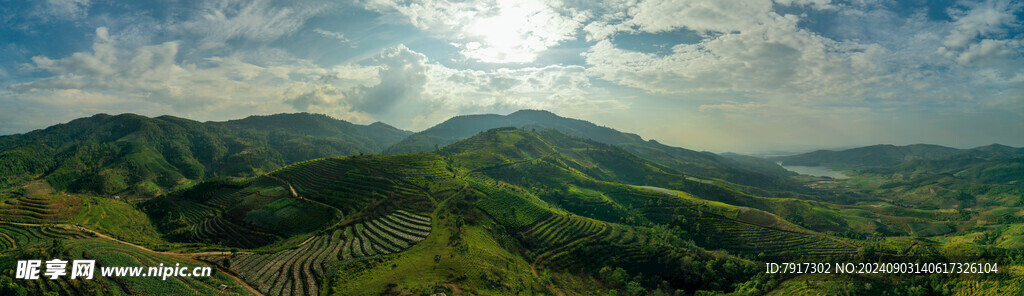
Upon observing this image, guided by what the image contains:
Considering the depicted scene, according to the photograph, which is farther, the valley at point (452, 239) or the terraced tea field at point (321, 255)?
the valley at point (452, 239)

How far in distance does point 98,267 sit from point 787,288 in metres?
102

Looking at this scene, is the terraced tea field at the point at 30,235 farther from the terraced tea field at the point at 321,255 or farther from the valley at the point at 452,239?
the terraced tea field at the point at 321,255

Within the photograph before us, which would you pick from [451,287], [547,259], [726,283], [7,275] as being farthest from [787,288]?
[7,275]

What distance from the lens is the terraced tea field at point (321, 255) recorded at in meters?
47.5

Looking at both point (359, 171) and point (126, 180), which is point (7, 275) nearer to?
point (359, 171)

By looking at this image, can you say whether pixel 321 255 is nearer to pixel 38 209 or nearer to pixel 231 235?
pixel 231 235

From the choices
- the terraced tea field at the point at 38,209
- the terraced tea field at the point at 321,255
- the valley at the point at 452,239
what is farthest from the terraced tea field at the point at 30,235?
the terraced tea field at the point at 321,255

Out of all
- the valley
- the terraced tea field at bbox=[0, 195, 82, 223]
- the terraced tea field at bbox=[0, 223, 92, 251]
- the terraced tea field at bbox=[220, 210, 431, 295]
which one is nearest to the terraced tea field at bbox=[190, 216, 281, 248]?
the valley

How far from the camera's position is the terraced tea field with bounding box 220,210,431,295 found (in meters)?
47.5

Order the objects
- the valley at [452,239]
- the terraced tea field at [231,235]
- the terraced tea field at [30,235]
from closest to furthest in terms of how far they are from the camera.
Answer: the valley at [452,239] → the terraced tea field at [30,235] → the terraced tea field at [231,235]

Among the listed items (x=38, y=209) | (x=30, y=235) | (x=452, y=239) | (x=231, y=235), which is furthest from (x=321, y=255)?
(x=38, y=209)

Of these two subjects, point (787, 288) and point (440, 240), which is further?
point (440, 240)

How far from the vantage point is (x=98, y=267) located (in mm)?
42719

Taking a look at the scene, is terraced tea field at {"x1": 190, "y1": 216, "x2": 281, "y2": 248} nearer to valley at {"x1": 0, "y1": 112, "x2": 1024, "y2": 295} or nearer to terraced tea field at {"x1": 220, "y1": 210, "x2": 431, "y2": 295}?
valley at {"x1": 0, "y1": 112, "x2": 1024, "y2": 295}
